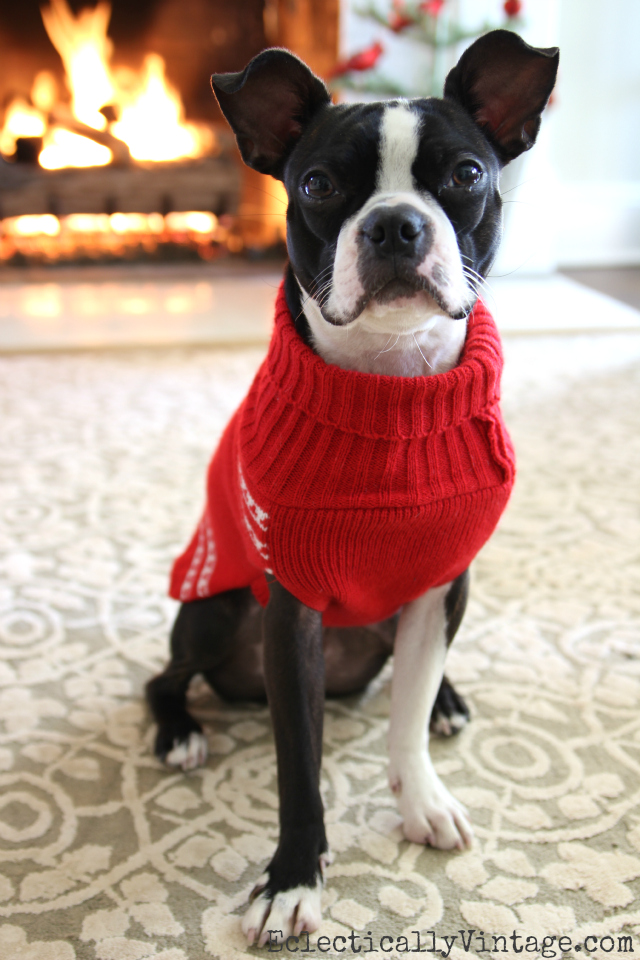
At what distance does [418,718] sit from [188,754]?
0.37 meters

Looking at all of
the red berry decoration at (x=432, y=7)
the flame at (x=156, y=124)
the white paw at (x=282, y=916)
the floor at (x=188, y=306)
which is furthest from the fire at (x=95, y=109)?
the white paw at (x=282, y=916)

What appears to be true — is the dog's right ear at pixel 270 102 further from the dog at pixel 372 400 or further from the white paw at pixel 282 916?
the white paw at pixel 282 916

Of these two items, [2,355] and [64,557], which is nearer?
[64,557]

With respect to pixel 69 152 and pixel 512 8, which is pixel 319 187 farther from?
pixel 69 152

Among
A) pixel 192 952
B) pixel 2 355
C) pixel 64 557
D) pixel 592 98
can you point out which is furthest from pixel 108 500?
pixel 592 98

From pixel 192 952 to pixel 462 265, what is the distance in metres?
0.87

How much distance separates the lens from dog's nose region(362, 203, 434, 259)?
0.95m

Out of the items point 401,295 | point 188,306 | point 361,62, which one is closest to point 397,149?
point 401,295

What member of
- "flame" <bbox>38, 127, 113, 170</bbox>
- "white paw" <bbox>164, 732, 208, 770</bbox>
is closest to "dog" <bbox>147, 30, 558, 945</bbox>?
"white paw" <bbox>164, 732, 208, 770</bbox>

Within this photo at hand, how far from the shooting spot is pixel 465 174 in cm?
103

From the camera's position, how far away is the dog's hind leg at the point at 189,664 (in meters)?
1.28

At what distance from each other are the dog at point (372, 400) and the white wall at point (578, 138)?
355 cm

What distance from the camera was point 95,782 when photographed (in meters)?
1.27

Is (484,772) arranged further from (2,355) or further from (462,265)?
(2,355)
